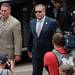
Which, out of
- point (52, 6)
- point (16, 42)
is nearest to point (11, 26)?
point (16, 42)

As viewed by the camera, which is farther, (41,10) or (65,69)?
(41,10)

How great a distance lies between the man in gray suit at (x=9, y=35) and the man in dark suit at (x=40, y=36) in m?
0.43

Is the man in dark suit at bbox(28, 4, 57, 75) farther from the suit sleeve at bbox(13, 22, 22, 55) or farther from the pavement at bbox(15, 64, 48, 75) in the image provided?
the pavement at bbox(15, 64, 48, 75)

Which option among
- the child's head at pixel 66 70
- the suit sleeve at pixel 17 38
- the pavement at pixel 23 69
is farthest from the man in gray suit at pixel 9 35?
the child's head at pixel 66 70

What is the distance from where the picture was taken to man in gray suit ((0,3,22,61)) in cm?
861

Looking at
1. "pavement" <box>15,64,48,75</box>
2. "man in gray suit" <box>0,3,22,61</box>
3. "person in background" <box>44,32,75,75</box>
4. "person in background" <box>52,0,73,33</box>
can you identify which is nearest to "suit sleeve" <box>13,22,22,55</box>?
"man in gray suit" <box>0,3,22,61</box>

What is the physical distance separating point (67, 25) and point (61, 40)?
3.24 m

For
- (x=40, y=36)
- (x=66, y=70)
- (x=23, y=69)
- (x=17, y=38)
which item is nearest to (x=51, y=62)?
(x=66, y=70)

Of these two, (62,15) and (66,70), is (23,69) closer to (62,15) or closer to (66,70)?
(62,15)

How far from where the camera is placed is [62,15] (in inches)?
405

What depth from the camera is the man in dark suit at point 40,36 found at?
29.2 ft

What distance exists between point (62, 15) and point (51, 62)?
11.8ft

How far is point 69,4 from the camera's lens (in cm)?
1064

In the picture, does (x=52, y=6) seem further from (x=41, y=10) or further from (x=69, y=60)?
(x=69, y=60)
